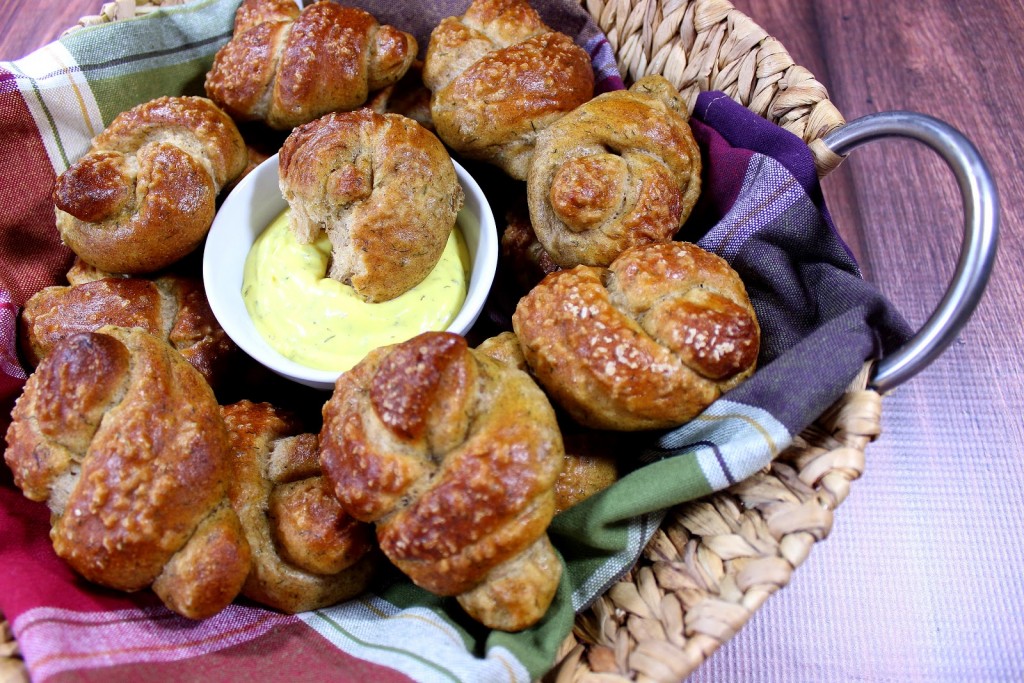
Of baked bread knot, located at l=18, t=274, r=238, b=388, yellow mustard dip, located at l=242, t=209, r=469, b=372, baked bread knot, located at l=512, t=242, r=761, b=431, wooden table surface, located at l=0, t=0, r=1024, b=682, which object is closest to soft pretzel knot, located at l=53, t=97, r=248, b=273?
baked bread knot, located at l=18, t=274, r=238, b=388

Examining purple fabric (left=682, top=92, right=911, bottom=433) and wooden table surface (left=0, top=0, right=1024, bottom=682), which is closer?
purple fabric (left=682, top=92, right=911, bottom=433)

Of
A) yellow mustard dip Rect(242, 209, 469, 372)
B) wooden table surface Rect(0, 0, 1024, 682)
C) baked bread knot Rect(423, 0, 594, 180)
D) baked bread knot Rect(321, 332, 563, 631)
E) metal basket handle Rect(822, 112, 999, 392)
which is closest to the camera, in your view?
baked bread knot Rect(321, 332, 563, 631)

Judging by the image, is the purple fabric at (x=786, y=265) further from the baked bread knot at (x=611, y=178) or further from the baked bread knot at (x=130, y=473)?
the baked bread knot at (x=130, y=473)

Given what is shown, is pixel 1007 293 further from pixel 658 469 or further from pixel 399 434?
pixel 399 434

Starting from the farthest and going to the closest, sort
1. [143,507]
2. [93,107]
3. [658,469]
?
[93,107]
[658,469]
[143,507]

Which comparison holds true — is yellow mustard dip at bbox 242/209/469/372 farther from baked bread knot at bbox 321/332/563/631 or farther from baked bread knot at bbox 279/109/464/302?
baked bread knot at bbox 321/332/563/631

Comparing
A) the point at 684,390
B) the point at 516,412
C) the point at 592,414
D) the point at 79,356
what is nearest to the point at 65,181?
the point at 79,356
